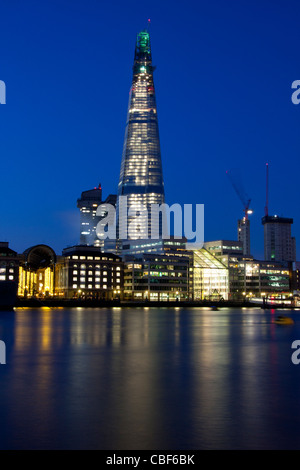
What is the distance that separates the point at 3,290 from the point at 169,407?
133676mm

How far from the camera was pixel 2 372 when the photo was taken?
99.9 feet

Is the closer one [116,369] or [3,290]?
[116,369]

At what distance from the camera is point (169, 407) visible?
20.9 m

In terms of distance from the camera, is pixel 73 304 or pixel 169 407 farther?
pixel 73 304
